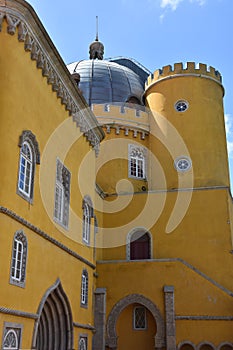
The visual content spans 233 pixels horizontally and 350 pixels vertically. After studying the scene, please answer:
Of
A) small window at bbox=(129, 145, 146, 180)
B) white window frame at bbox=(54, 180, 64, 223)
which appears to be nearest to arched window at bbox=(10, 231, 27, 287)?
white window frame at bbox=(54, 180, 64, 223)

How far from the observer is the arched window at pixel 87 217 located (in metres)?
17.6

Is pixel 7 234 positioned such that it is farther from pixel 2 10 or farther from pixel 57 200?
pixel 2 10

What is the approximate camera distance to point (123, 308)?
66.1 ft

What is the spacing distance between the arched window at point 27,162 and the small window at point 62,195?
2.00 metres

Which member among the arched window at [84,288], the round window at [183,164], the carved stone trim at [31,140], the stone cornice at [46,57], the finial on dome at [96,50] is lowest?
the arched window at [84,288]

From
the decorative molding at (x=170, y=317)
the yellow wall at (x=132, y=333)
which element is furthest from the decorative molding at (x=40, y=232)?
the yellow wall at (x=132, y=333)

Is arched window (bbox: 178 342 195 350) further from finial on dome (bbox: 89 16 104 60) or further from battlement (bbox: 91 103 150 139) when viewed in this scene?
finial on dome (bbox: 89 16 104 60)

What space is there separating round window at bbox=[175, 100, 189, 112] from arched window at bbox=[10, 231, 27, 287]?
16.4 m

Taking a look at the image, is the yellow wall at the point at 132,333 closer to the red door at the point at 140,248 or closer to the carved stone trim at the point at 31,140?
the red door at the point at 140,248

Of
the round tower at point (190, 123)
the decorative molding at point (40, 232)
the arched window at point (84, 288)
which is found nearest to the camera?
the decorative molding at point (40, 232)

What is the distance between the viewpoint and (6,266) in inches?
434

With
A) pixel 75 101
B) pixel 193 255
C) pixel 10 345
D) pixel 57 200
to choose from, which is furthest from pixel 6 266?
pixel 193 255

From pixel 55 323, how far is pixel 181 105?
15827mm

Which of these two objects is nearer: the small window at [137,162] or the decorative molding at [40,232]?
the decorative molding at [40,232]
